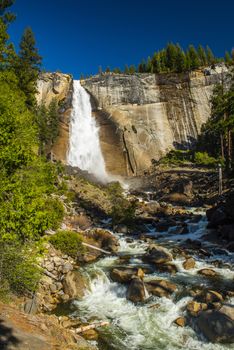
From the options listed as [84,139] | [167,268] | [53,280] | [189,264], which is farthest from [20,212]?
[84,139]

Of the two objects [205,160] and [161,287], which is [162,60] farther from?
[161,287]

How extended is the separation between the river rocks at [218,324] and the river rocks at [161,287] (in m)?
3.11

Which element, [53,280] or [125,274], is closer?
[53,280]

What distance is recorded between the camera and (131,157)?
6278 cm

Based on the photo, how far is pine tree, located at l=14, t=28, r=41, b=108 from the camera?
3650 cm

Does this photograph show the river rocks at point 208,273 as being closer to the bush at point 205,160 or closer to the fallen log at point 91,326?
the fallen log at point 91,326

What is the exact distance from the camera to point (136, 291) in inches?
615

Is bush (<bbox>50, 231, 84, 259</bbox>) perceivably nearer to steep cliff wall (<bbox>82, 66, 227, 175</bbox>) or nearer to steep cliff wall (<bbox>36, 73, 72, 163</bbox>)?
steep cliff wall (<bbox>82, 66, 227, 175</bbox>)

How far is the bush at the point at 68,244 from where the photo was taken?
2139cm

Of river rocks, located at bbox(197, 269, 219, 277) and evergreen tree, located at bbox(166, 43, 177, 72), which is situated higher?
evergreen tree, located at bbox(166, 43, 177, 72)

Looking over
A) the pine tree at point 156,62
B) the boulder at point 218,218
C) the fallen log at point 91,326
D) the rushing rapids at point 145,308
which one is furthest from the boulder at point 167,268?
the pine tree at point 156,62

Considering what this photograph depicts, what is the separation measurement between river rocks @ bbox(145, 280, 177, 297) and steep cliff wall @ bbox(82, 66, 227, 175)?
1989 inches

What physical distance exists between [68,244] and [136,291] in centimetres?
761

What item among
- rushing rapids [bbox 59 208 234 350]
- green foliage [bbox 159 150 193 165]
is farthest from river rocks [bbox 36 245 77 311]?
green foliage [bbox 159 150 193 165]
